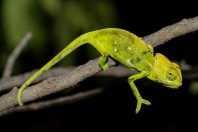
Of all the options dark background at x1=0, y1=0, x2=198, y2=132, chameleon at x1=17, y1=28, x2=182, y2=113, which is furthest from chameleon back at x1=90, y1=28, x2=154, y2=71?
dark background at x1=0, y1=0, x2=198, y2=132

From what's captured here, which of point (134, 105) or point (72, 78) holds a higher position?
point (134, 105)

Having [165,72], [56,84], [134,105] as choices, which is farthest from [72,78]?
[134,105]

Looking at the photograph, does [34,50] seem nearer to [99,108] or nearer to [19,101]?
[99,108]

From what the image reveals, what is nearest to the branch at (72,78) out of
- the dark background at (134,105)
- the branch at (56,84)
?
the branch at (56,84)

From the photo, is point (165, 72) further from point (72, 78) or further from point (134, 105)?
point (134, 105)

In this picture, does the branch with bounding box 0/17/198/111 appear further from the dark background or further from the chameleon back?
the dark background

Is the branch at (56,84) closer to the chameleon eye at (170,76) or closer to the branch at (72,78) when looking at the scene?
the branch at (72,78)
